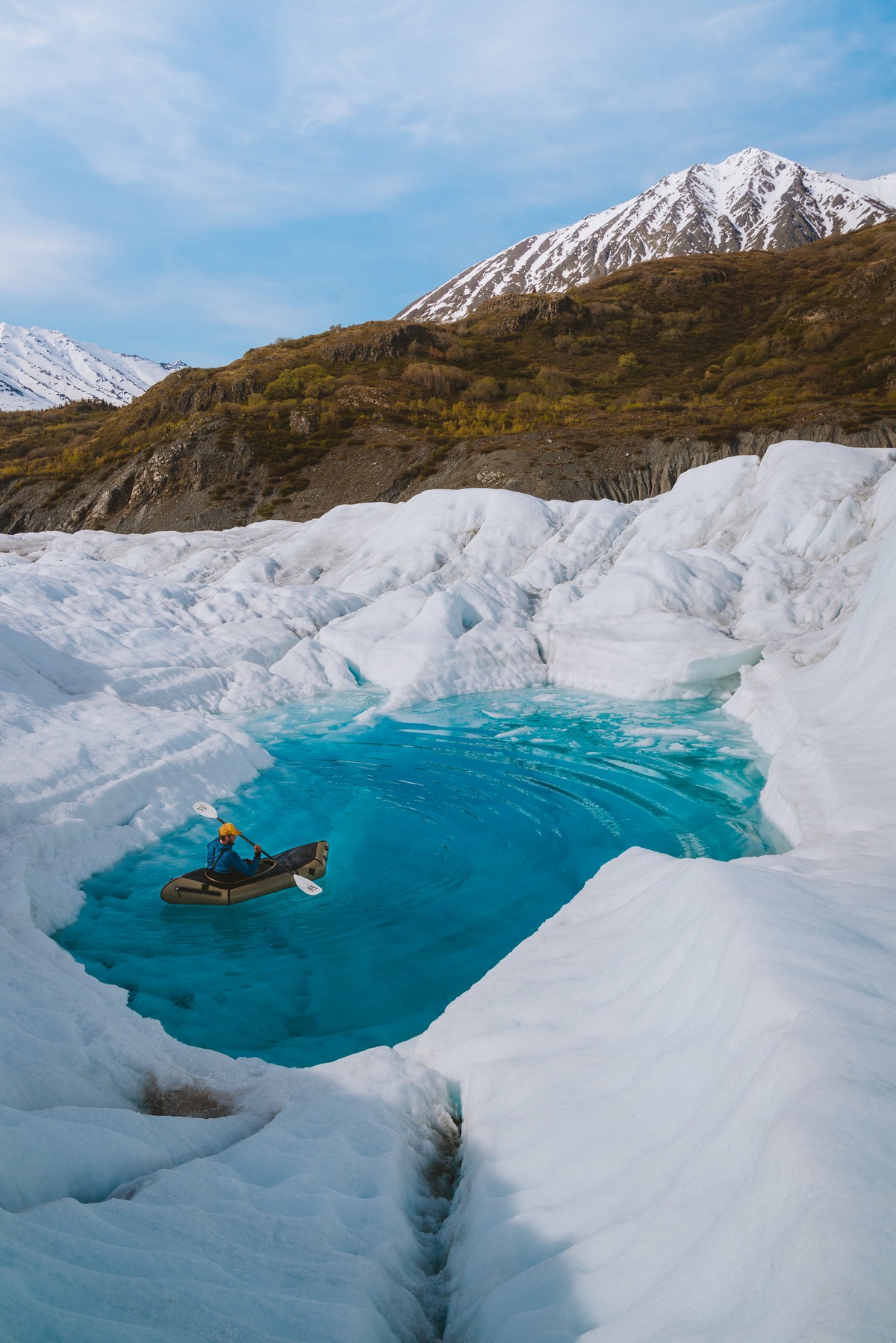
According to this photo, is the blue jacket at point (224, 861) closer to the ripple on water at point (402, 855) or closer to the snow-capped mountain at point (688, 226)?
the ripple on water at point (402, 855)

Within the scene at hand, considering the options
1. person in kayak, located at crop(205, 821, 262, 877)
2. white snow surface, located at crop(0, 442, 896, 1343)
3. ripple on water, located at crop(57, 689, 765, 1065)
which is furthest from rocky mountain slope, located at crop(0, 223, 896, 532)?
person in kayak, located at crop(205, 821, 262, 877)

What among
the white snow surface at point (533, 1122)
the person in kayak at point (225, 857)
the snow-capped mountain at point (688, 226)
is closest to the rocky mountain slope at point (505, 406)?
the white snow surface at point (533, 1122)

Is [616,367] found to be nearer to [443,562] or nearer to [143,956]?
[443,562]

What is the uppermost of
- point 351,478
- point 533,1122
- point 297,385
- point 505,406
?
point 297,385

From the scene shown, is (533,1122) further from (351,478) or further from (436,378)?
(436,378)

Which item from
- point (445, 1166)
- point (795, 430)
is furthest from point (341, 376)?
point (445, 1166)

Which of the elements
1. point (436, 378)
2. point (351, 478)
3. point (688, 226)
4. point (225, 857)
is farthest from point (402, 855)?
point (688, 226)
